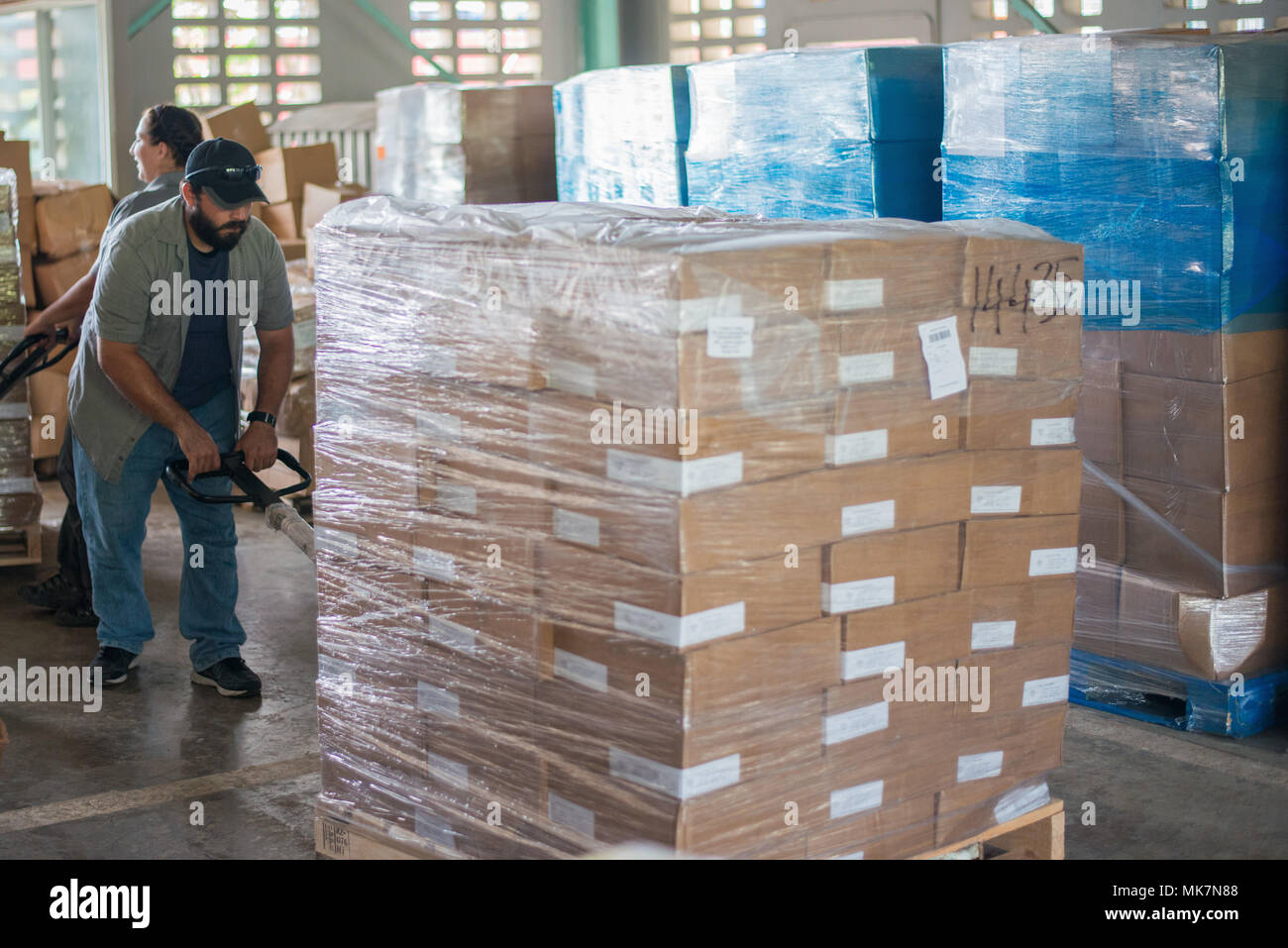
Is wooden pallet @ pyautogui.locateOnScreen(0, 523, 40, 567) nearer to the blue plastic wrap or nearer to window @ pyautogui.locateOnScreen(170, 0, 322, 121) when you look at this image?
the blue plastic wrap

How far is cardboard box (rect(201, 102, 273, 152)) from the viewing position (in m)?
9.62

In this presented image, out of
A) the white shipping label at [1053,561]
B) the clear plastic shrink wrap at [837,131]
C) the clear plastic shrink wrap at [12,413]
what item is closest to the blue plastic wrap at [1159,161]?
the clear plastic shrink wrap at [837,131]

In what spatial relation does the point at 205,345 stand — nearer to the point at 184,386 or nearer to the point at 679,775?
the point at 184,386

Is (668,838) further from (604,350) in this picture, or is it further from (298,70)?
(298,70)

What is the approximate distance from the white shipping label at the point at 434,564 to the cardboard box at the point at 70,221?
5529 mm

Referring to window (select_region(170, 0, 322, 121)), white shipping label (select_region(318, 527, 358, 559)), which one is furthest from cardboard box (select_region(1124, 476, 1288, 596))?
window (select_region(170, 0, 322, 121))

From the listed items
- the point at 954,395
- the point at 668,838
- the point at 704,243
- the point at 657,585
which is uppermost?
the point at 704,243

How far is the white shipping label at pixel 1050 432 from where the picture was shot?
3096 mm

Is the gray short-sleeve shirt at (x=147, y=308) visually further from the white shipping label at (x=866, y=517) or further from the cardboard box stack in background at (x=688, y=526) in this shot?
the white shipping label at (x=866, y=517)

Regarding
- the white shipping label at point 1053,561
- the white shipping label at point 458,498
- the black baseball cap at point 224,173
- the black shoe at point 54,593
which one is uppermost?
the black baseball cap at point 224,173

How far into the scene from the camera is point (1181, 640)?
430 cm

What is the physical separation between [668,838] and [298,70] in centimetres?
1099

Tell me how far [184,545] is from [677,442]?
8.73ft
